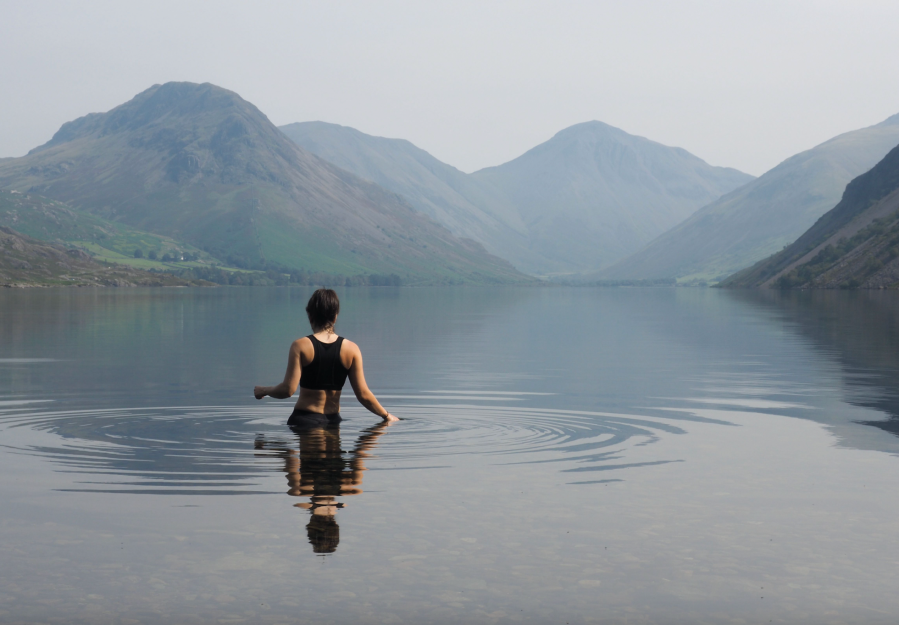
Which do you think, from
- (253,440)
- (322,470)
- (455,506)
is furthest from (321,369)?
(455,506)

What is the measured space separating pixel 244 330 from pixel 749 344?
41.6 m

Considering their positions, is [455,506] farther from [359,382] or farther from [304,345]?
[304,345]

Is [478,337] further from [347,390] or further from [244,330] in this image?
[347,390]

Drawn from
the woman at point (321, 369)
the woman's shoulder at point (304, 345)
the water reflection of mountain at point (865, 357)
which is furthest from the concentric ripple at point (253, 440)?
the water reflection of mountain at point (865, 357)

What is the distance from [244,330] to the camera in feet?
270

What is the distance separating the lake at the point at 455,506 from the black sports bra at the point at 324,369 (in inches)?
45.6

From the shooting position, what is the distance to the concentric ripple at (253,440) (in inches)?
743

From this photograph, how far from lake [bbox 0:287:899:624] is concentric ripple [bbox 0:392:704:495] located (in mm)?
126

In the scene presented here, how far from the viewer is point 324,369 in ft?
67.6

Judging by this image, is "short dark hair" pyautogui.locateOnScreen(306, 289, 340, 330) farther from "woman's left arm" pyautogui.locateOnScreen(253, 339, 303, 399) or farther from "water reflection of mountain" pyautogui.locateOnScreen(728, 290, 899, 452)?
"water reflection of mountain" pyautogui.locateOnScreen(728, 290, 899, 452)

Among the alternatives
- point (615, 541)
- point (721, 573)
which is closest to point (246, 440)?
point (615, 541)

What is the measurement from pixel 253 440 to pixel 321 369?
3.94 metres

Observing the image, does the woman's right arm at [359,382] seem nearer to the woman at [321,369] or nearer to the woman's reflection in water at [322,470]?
the woman at [321,369]

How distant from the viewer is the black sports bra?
797 inches
